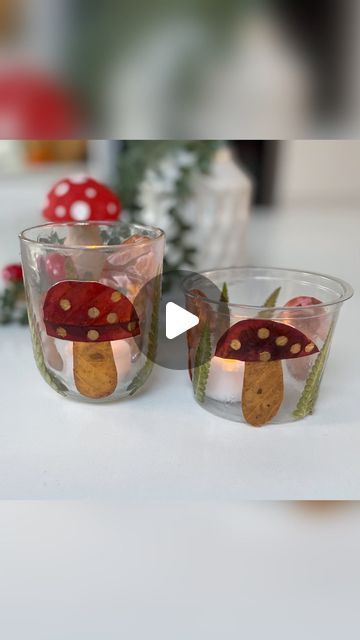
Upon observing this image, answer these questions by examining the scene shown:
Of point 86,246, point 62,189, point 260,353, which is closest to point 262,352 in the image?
point 260,353

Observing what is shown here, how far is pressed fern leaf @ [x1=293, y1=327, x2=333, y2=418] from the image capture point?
1.09 feet

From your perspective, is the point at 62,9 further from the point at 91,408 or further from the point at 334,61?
the point at 91,408

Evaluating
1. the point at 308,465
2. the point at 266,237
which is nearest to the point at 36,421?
the point at 308,465

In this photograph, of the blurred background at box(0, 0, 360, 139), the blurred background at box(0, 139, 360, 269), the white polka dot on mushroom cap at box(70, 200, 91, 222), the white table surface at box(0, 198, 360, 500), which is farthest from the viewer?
the blurred background at box(0, 139, 360, 269)

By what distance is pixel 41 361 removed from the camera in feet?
1.15

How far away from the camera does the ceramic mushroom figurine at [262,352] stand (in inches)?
12.4

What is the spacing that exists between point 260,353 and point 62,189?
211mm

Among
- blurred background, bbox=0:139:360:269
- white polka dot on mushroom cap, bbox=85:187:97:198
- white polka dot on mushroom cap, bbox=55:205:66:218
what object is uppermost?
white polka dot on mushroom cap, bbox=85:187:97:198

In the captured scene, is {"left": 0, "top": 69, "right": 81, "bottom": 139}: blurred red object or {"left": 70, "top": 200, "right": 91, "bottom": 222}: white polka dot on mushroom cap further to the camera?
{"left": 70, "top": 200, "right": 91, "bottom": 222}: white polka dot on mushroom cap

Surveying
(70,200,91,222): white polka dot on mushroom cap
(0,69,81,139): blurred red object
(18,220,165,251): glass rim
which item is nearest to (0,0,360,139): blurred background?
(0,69,81,139): blurred red object

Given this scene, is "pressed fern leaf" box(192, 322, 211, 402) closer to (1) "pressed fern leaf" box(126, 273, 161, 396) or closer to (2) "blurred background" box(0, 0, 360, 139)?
(1) "pressed fern leaf" box(126, 273, 161, 396)

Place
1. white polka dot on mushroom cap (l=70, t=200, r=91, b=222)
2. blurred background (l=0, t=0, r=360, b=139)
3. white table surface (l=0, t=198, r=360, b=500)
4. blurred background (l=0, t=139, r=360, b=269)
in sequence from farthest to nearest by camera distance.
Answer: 1. blurred background (l=0, t=139, r=360, b=269)
2. white polka dot on mushroom cap (l=70, t=200, r=91, b=222)
3. white table surface (l=0, t=198, r=360, b=500)
4. blurred background (l=0, t=0, r=360, b=139)

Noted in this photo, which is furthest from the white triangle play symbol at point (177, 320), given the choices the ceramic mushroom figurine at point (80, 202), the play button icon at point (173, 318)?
the ceramic mushroom figurine at point (80, 202)

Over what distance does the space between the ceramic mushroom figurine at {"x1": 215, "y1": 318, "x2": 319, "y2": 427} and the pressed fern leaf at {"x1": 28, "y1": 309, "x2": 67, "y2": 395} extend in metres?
0.09
